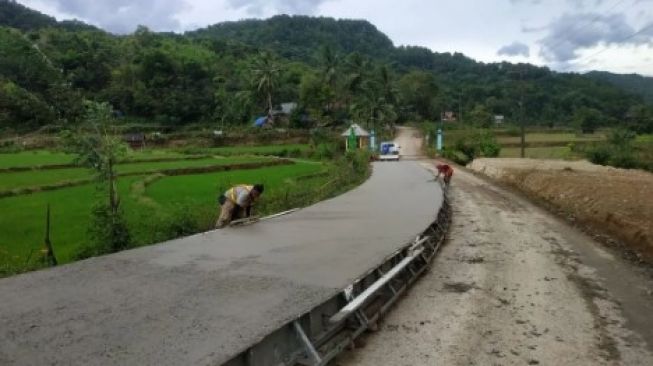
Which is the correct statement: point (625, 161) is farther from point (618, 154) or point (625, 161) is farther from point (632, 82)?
point (632, 82)

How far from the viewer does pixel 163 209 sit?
14234 millimetres

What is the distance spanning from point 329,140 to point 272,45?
202 ft

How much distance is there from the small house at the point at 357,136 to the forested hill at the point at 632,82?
5309cm

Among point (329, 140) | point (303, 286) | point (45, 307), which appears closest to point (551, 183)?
point (303, 286)

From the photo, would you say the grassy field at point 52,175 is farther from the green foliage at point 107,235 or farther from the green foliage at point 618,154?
the green foliage at point 618,154

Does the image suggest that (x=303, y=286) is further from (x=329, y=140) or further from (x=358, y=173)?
(x=329, y=140)

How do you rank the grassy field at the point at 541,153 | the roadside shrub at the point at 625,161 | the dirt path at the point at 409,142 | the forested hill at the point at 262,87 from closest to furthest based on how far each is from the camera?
the roadside shrub at the point at 625,161
the grassy field at the point at 541,153
the dirt path at the point at 409,142
the forested hill at the point at 262,87

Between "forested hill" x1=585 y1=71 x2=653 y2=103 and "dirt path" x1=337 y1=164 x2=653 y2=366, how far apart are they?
83.0 m

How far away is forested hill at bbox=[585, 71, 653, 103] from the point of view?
8528 cm

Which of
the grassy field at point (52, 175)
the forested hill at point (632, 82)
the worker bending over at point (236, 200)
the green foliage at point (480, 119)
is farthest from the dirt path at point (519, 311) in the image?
the forested hill at point (632, 82)

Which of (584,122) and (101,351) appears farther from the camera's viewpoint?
(584,122)

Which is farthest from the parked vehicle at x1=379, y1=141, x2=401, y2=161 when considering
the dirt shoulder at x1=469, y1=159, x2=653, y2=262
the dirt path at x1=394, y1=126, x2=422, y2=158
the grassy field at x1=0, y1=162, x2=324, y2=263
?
the grassy field at x1=0, y1=162, x2=324, y2=263

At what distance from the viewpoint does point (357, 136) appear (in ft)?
151

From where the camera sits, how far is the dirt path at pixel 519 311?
196 inches
